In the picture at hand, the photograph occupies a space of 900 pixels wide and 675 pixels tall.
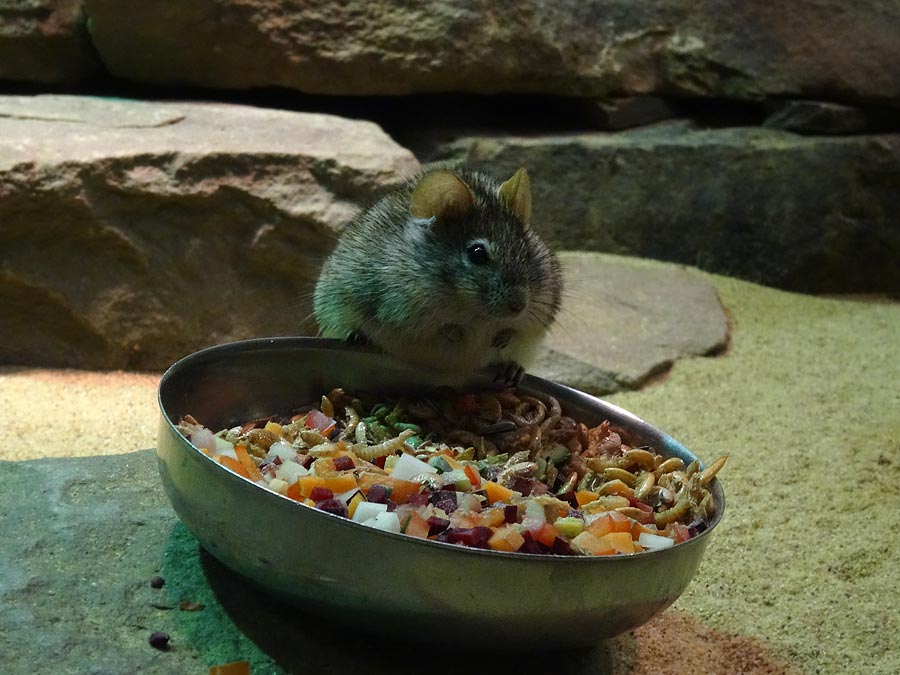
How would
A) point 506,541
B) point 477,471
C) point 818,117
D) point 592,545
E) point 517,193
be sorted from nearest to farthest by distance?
point 506,541 < point 592,545 < point 477,471 < point 517,193 < point 818,117

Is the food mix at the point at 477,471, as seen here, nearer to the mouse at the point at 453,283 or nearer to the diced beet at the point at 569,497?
the diced beet at the point at 569,497

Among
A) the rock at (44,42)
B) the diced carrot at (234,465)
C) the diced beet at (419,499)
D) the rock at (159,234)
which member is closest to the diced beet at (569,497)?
the diced beet at (419,499)

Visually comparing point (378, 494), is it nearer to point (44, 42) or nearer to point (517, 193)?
point (517, 193)

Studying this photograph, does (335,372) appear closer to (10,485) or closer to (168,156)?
(10,485)

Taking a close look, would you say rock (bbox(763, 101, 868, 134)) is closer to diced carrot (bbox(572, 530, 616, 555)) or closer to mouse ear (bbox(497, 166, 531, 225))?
mouse ear (bbox(497, 166, 531, 225))

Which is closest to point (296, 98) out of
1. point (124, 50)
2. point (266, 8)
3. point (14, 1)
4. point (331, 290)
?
point (266, 8)

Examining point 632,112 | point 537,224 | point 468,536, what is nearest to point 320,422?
point 468,536
